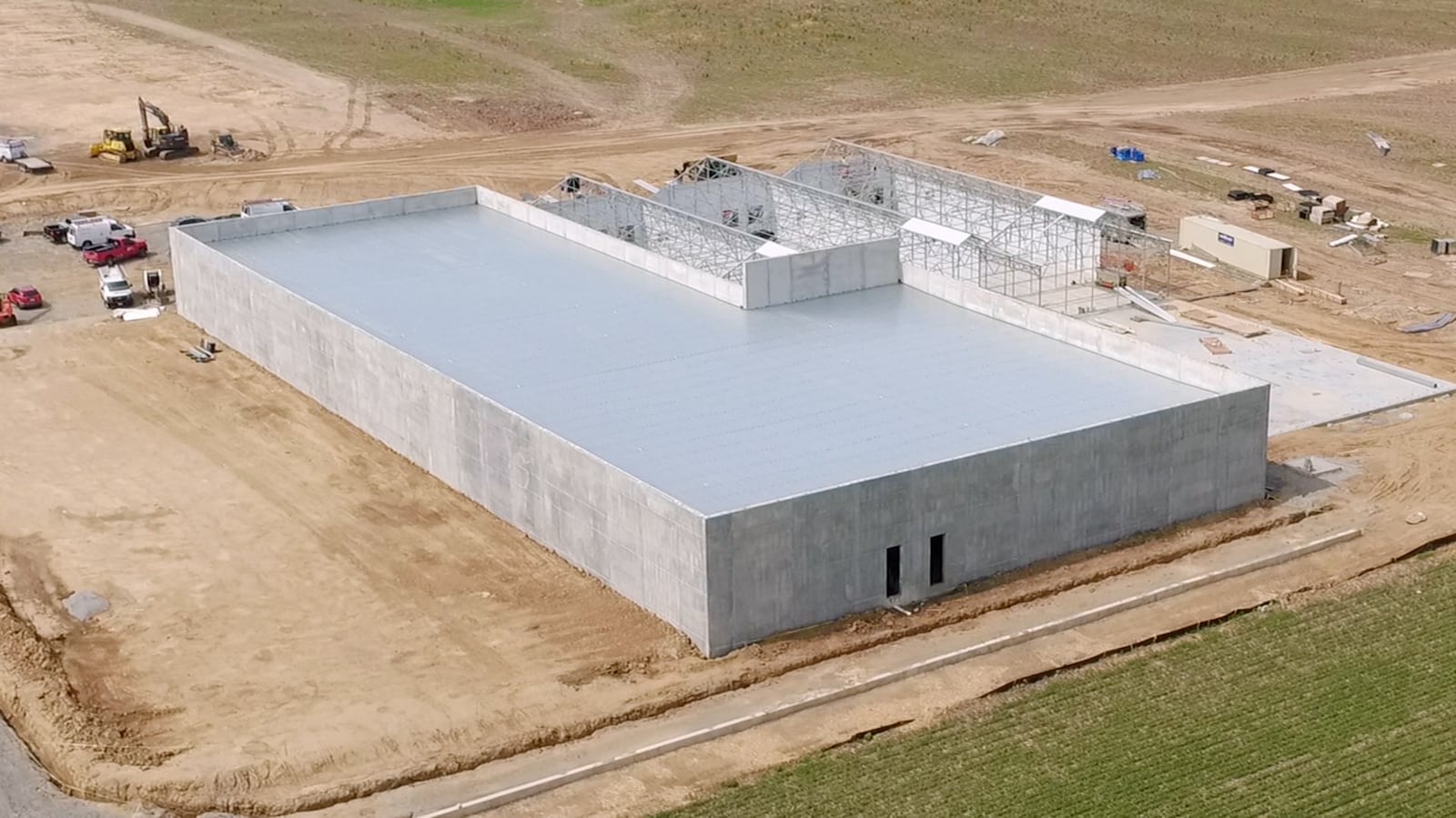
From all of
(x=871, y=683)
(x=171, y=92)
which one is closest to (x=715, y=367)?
(x=871, y=683)

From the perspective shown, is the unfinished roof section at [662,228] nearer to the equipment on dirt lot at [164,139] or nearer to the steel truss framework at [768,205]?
the steel truss framework at [768,205]

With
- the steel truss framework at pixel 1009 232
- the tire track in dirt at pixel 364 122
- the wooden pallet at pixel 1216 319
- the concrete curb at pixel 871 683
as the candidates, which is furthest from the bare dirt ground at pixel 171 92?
the concrete curb at pixel 871 683

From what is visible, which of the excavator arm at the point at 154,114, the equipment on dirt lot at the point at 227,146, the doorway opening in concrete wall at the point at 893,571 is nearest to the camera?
the doorway opening in concrete wall at the point at 893,571

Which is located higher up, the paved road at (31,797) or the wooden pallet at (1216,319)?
the wooden pallet at (1216,319)

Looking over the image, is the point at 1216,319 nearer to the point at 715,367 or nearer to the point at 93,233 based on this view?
the point at 715,367

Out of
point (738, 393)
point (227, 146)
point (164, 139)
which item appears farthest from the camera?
point (227, 146)

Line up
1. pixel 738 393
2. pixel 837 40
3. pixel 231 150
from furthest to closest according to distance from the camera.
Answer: pixel 837 40, pixel 231 150, pixel 738 393

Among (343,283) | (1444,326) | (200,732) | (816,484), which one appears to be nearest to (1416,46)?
(1444,326)
